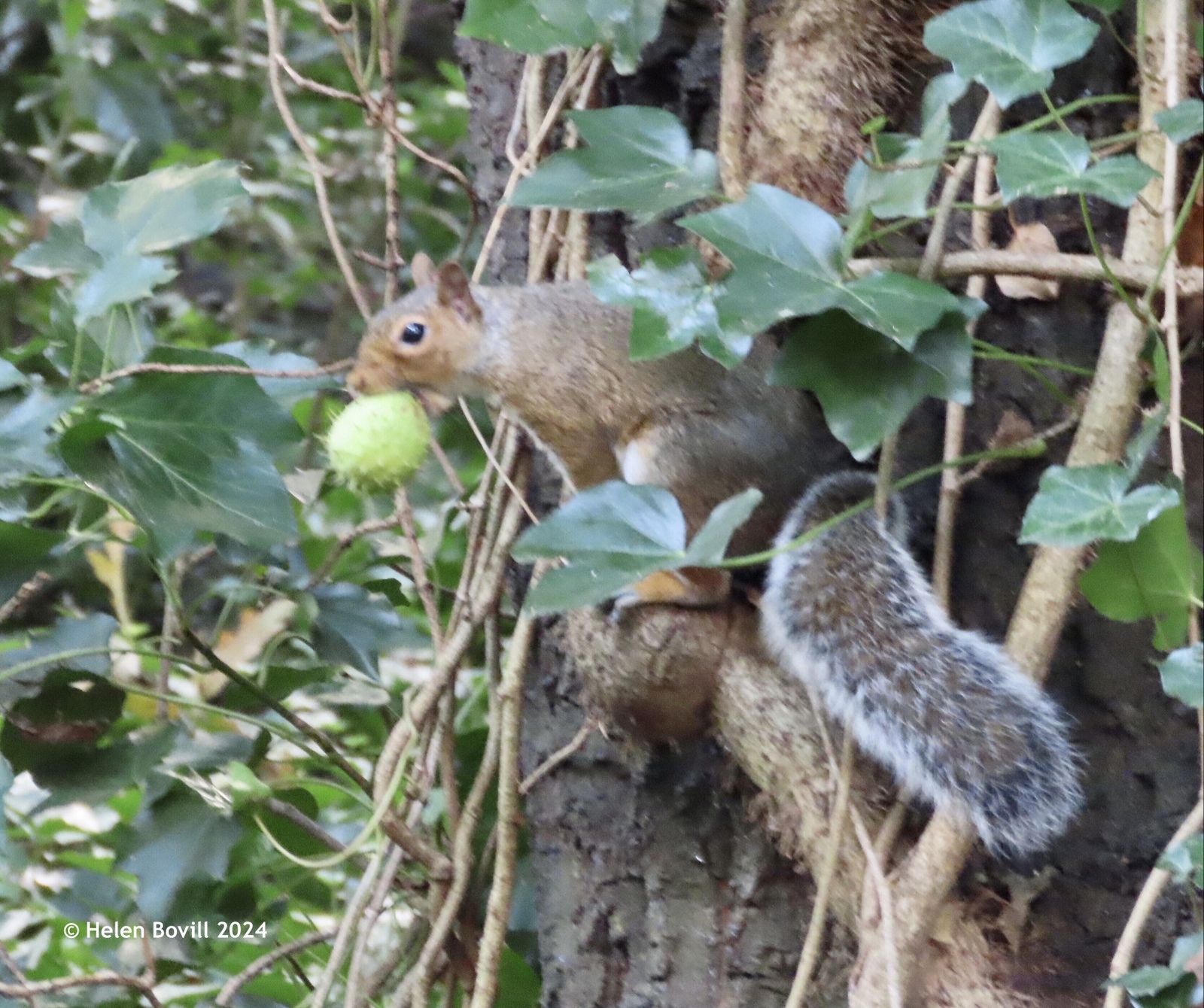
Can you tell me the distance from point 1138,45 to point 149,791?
3.99 feet

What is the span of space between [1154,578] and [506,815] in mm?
729

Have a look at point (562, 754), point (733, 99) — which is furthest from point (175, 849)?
point (733, 99)

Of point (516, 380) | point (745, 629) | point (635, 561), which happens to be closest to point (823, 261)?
point (635, 561)

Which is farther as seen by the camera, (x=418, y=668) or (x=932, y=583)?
(x=418, y=668)

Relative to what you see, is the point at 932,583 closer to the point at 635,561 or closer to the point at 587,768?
the point at 635,561

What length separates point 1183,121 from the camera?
854 millimetres

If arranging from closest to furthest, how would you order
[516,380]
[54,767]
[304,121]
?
[54,767]
[516,380]
[304,121]

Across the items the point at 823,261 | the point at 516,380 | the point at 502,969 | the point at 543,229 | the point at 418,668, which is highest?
the point at 823,261

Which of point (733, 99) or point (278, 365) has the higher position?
point (733, 99)

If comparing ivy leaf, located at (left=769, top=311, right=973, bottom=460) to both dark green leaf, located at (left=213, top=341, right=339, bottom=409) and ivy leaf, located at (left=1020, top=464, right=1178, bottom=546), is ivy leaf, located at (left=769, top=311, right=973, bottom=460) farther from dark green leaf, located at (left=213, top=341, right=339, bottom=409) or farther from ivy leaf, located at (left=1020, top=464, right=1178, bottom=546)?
dark green leaf, located at (left=213, top=341, right=339, bottom=409)

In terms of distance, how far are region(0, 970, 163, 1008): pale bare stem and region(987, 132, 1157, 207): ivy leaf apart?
1088 millimetres

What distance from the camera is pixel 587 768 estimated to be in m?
1.35

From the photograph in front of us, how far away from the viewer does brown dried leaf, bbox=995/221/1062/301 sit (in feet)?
3.63

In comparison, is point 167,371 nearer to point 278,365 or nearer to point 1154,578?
point 278,365
